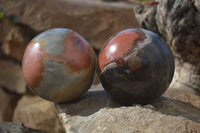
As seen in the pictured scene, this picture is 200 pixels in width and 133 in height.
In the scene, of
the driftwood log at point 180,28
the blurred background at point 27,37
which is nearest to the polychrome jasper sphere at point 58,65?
the driftwood log at point 180,28

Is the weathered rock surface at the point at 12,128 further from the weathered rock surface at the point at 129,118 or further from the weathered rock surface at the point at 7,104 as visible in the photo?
the weathered rock surface at the point at 7,104

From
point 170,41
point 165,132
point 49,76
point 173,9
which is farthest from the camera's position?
point 170,41

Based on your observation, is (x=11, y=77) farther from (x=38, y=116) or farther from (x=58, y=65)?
(x=58, y=65)

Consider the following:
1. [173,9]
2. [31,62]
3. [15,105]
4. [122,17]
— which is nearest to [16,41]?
[15,105]

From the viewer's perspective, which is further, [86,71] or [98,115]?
[86,71]

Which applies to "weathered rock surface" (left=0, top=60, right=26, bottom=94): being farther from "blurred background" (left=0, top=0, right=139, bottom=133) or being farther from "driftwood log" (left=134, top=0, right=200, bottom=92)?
"driftwood log" (left=134, top=0, right=200, bottom=92)

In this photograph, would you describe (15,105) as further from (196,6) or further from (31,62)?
(196,6)
